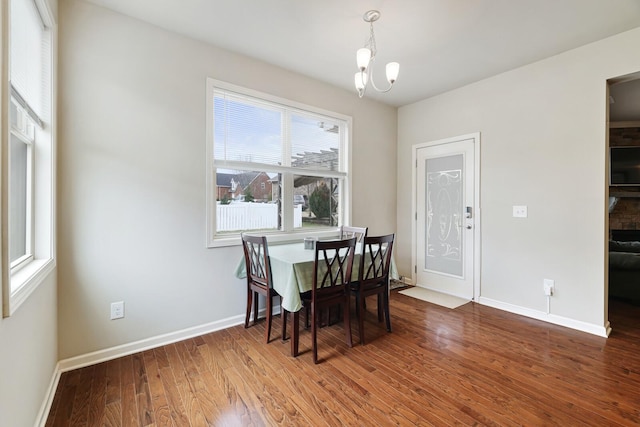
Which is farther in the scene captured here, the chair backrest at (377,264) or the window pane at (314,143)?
the window pane at (314,143)

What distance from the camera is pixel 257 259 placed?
8.38 ft

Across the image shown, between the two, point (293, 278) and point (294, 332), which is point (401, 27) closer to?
point (293, 278)

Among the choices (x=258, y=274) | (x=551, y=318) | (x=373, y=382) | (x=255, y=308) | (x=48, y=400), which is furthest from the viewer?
(x=551, y=318)

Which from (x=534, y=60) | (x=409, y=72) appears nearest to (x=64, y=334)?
(x=409, y=72)

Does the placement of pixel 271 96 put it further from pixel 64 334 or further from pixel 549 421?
pixel 549 421

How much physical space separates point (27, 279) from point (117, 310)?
1017mm

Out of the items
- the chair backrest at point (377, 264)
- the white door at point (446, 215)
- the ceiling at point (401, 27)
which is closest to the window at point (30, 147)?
the ceiling at point (401, 27)

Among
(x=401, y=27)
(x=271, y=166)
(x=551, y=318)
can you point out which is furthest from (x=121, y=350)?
(x=551, y=318)

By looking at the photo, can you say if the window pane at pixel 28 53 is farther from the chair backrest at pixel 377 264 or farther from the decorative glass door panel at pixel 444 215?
the decorative glass door panel at pixel 444 215

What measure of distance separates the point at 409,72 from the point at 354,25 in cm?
115

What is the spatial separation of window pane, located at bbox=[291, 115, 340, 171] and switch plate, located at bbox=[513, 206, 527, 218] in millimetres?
2133

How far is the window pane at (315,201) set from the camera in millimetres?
3484

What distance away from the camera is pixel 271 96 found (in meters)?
3.14

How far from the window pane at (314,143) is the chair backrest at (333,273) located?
1.43 meters
